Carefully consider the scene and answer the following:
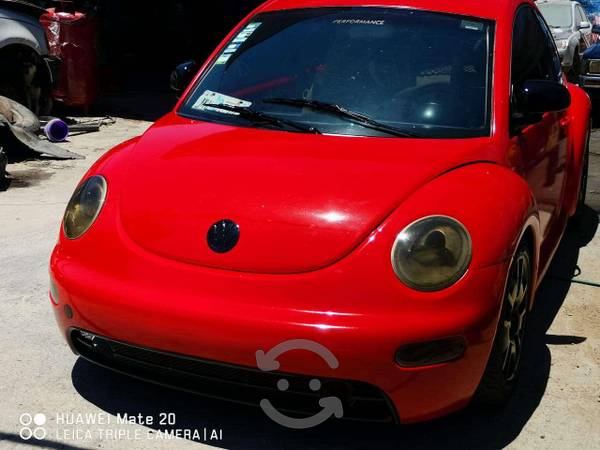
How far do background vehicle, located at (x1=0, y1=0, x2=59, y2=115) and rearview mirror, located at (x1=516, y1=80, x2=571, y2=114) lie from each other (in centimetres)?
692

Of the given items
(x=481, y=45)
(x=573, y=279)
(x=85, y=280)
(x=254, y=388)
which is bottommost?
(x=573, y=279)

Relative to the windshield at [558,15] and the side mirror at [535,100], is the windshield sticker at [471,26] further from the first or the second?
the windshield at [558,15]

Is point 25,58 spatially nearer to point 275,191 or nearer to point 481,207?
A: point 275,191

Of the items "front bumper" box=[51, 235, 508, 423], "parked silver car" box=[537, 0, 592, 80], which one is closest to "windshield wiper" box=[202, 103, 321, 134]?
"front bumper" box=[51, 235, 508, 423]

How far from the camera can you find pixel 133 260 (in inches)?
123

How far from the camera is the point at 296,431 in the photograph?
3.25 m

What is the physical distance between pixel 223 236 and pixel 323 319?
492 millimetres

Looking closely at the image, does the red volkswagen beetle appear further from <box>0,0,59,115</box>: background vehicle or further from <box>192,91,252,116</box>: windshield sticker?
<box>0,0,59,115</box>: background vehicle

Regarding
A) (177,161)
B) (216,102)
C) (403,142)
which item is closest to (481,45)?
(403,142)

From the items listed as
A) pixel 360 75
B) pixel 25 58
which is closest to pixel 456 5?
pixel 360 75

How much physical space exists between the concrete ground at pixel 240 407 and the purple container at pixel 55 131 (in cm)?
472

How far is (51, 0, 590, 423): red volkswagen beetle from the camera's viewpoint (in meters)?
2.88

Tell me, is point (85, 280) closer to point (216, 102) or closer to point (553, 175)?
point (216, 102)

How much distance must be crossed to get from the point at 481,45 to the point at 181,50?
639 inches
